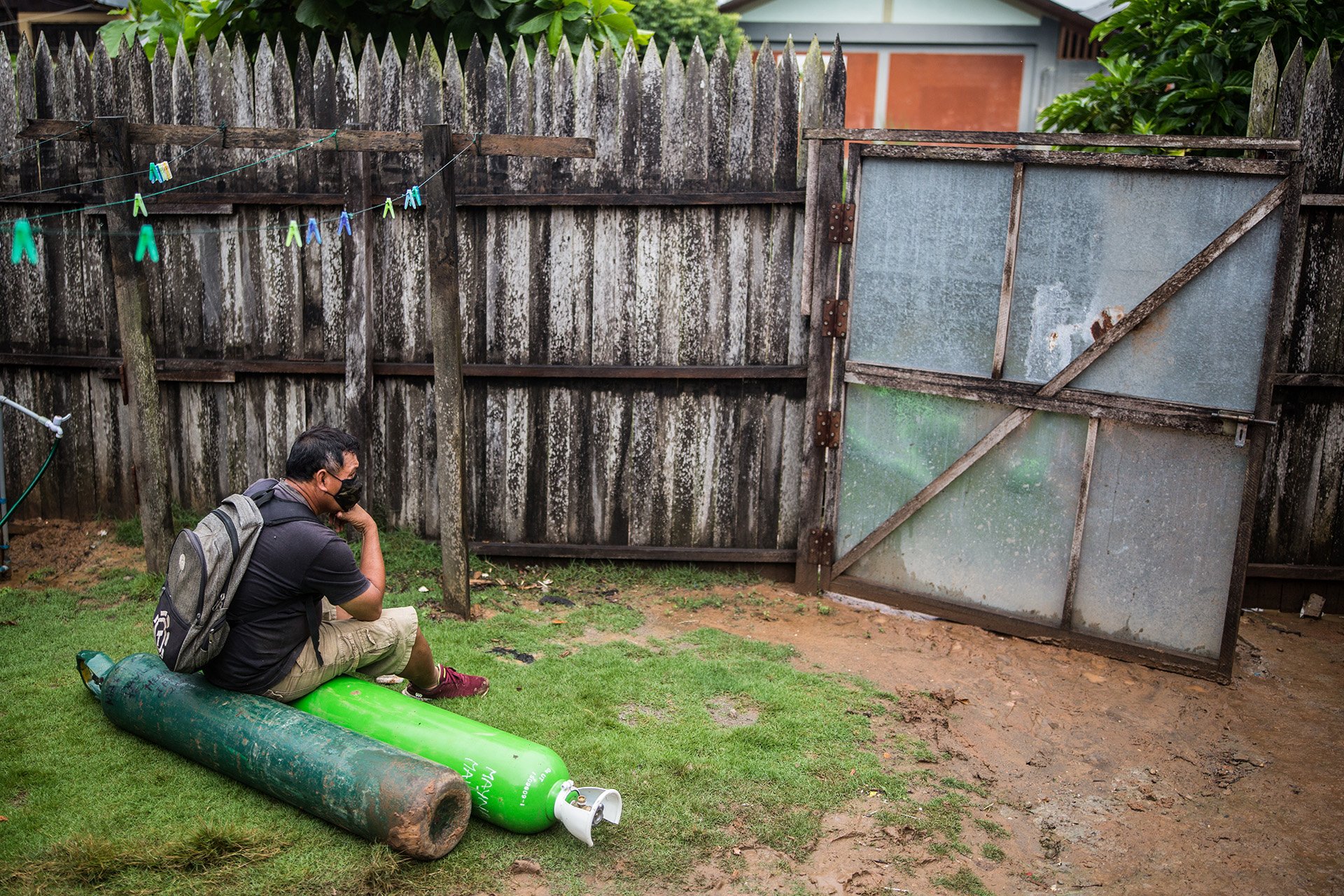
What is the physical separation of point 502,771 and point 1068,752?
264 cm

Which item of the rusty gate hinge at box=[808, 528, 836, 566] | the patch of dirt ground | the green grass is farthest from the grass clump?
the rusty gate hinge at box=[808, 528, 836, 566]

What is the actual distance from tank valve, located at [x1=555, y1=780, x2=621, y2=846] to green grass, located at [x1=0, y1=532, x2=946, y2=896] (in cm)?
12

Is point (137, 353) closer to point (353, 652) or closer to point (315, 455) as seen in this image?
point (315, 455)

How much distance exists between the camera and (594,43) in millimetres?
8078

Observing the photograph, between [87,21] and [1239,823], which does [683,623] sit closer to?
[1239,823]

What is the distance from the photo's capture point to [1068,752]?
4.77 meters

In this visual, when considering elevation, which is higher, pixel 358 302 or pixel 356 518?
pixel 358 302

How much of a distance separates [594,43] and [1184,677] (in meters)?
6.00

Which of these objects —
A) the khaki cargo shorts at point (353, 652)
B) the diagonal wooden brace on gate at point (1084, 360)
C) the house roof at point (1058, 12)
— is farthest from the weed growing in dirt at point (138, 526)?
the house roof at point (1058, 12)

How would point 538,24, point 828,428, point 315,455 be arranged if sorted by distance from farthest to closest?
point 538,24 < point 828,428 < point 315,455

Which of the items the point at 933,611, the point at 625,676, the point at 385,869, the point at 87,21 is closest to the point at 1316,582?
the point at 933,611

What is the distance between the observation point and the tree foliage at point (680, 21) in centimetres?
1441

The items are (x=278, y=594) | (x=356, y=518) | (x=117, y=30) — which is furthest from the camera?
(x=117, y=30)

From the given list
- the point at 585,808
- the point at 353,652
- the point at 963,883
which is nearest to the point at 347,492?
the point at 353,652
